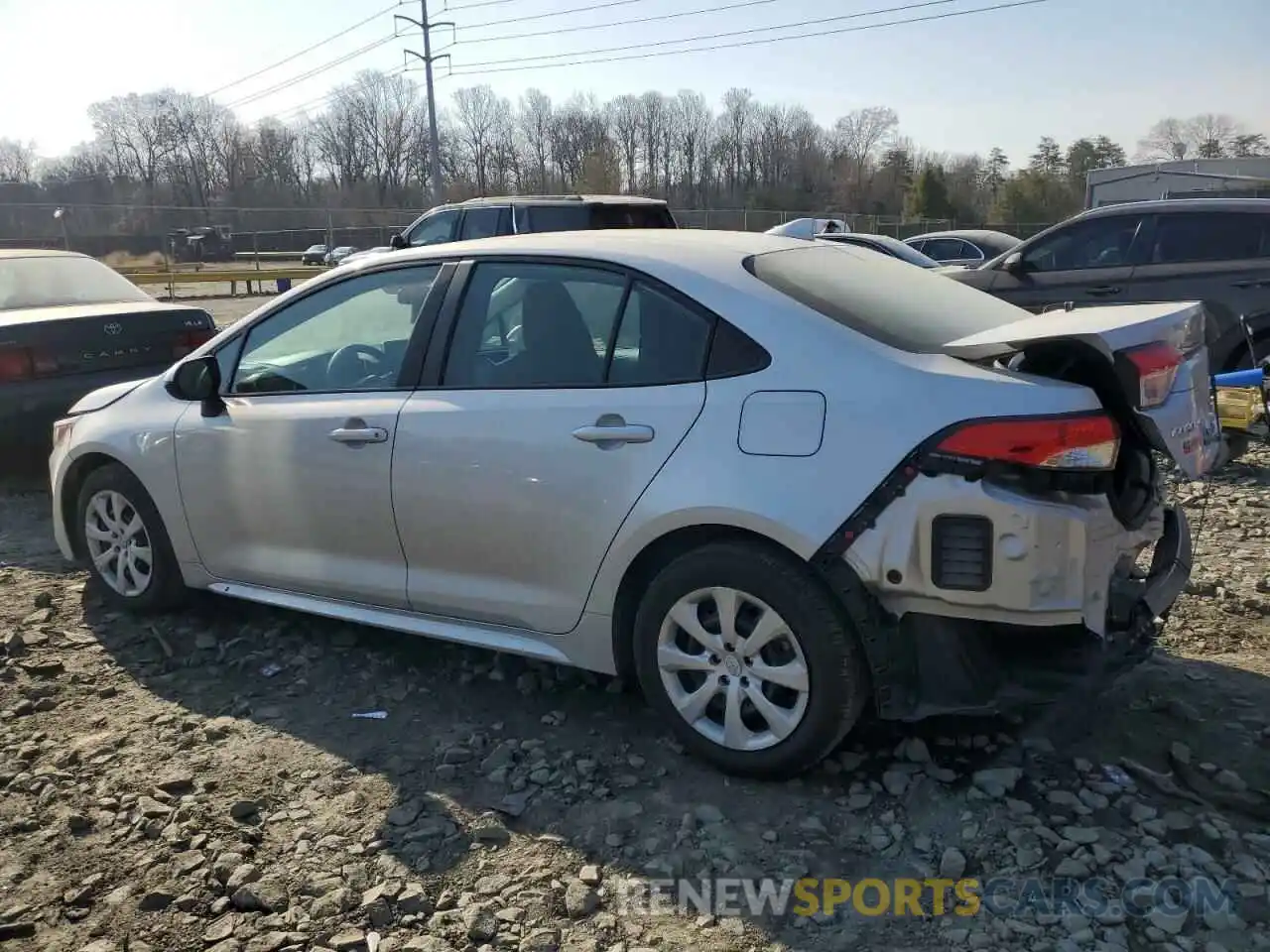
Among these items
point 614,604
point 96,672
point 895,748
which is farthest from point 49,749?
point 895,748

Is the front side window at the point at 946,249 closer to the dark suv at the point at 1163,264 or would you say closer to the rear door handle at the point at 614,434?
the dark suv at the point at 1163,264

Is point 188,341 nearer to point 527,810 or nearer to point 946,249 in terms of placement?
point 527,810

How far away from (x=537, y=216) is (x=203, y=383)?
9684 millimetres

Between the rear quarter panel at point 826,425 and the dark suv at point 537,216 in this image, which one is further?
the dark suv at point 537,216

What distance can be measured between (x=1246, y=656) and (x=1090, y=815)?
146 cm

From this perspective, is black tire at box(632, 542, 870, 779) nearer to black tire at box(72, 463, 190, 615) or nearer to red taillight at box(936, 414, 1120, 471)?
red taillight at box(936, 414, 1120, 471)

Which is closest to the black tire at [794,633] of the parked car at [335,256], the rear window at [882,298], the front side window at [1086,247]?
the rear window at [882,298]

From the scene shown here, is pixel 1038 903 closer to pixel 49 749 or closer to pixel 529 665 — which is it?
pixel 529 665

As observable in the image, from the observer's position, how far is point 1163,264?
815 centimetres

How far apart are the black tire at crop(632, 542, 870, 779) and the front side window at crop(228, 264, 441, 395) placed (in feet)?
4.49

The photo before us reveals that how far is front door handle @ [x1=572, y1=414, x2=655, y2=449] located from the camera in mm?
3154

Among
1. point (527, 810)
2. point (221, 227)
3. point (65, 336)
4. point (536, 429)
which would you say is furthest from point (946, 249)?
point (221, 227)

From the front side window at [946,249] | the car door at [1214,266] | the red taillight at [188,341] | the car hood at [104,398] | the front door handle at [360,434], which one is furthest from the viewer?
the front side window at [946,249]

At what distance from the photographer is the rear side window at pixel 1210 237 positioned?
7824 millimetres
